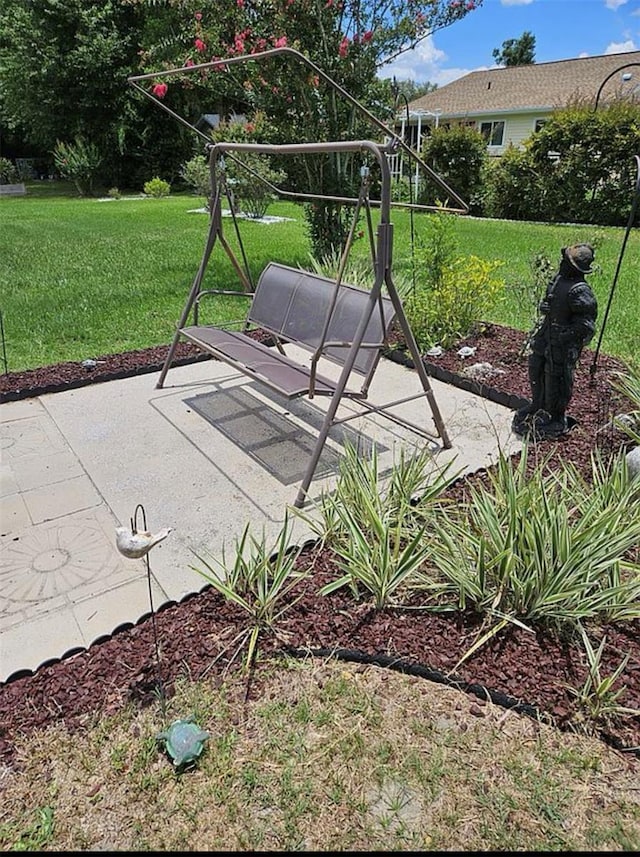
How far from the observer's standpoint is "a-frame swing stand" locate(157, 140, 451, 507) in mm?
2814

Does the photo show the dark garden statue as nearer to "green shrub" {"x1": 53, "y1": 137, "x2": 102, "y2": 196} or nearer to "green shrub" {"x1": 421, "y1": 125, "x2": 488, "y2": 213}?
"green shrub" {"x1": 421, "y1": 125, "x2": 488, "y2": 213}

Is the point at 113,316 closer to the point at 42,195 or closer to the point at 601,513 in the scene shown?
the point at 601,513

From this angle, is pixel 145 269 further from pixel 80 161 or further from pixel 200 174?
pixel 80 161

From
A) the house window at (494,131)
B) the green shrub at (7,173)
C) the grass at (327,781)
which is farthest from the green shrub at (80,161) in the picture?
the grass at (327,781)

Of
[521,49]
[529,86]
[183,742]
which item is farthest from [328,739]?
[521,49]

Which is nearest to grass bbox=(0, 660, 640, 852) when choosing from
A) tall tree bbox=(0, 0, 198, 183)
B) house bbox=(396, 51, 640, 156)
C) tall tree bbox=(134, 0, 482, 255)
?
tall tree bbox=(134, 0, 482, 255)

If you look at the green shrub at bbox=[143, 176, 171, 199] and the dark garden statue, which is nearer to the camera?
the dark garden statue

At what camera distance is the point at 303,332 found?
12.1 feet

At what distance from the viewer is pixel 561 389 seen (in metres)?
3.28

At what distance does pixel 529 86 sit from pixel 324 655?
2612 centimetres

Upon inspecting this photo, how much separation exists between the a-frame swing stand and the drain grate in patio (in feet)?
0.45

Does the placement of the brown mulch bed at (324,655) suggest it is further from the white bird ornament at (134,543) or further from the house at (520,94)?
the house at (520,94)

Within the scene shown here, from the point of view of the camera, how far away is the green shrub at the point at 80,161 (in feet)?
69.6

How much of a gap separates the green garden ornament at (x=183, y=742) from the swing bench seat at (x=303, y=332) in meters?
1.64
